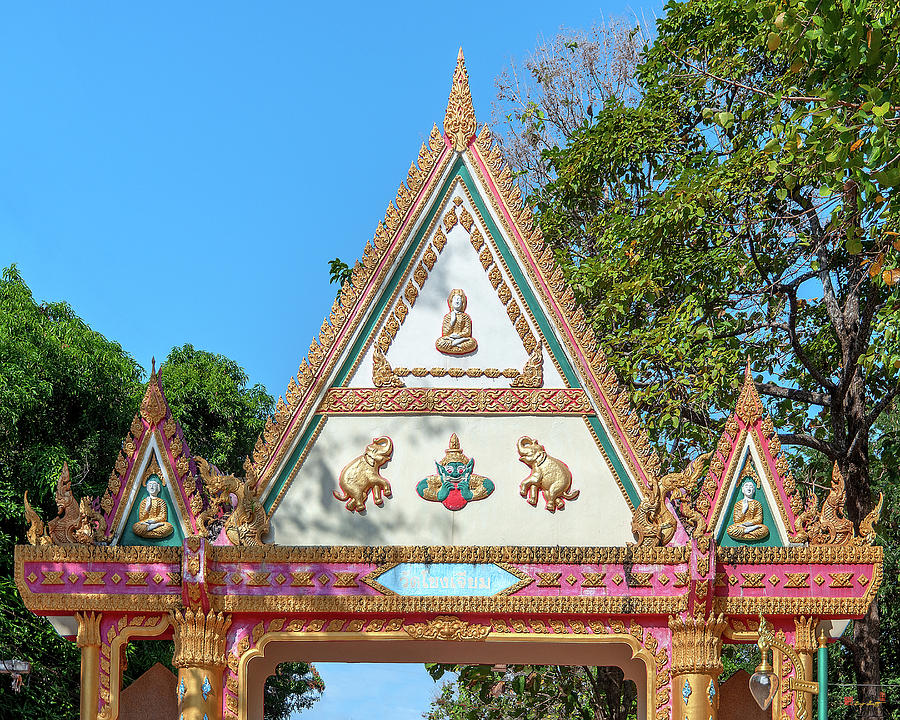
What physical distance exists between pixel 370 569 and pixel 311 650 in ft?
6.38

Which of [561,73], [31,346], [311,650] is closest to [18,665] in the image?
[311,650]

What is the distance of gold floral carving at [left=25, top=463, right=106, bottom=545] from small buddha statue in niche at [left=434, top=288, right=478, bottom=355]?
3.88 m

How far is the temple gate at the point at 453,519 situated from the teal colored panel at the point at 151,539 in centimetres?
2

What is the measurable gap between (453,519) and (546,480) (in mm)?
1020

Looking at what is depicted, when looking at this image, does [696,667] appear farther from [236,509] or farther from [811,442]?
[811,442]

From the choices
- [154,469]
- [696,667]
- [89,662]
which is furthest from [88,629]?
[696,667]

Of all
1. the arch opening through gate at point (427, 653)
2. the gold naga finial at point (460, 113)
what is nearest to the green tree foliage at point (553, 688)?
the arch opening through gate at point (427, 653)

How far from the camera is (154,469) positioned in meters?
12.3

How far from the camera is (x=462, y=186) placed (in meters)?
13.2

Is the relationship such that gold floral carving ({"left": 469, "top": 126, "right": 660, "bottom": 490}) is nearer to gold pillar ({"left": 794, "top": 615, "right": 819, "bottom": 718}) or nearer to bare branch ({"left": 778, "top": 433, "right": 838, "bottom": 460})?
gold pillar ({"left": 794, "top": 615, "right": 819, "bottom": 718})

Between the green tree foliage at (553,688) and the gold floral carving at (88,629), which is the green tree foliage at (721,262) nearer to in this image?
the green tree foliage at (553,688)

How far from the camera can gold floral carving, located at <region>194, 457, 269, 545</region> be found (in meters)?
12.0

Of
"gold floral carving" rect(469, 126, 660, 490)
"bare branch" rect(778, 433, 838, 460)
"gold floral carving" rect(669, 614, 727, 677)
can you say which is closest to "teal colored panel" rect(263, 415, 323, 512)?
"gold floral carving" rect(469, 126, 660, 490)

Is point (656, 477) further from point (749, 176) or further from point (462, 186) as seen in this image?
point (749, 176)
